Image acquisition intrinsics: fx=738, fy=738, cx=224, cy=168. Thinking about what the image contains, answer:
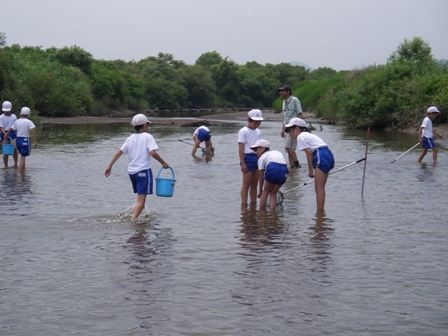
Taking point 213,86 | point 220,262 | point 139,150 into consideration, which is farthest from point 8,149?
point 213,86

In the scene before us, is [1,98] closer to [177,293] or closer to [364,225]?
[364,225]

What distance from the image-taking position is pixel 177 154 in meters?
24.3

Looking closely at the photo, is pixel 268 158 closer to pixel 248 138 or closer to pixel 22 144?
pixel 248 138

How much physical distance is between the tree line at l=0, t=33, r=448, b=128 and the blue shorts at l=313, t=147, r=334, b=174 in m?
23.9

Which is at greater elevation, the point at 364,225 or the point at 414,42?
the point at 414,42

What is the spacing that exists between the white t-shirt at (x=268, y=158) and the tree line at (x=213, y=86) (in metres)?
24.2

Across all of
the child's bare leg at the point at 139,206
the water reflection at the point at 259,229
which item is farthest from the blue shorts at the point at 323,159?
the child's bare leg at the point at 139,206

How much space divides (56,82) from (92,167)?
137 feet

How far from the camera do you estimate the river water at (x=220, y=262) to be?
22.3 ft

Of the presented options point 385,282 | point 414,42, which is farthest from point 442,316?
point 414,42

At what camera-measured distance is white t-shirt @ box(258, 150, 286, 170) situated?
1171 cm

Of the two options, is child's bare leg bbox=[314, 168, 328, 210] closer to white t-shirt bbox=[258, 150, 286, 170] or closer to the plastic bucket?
white t-shirt bbox=[258, 150, 286, 170]

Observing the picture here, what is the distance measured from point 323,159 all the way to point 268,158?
0.88 metres

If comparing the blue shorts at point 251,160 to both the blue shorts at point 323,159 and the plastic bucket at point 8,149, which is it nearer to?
the blue shorts at point 323,159
